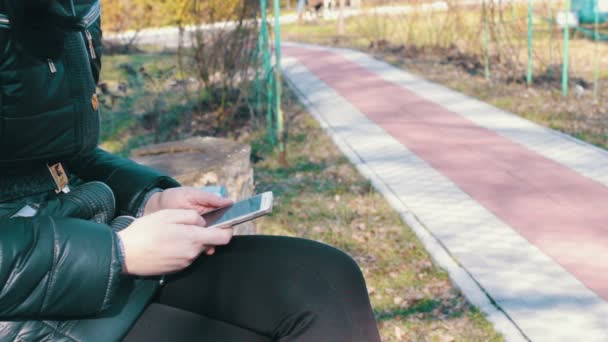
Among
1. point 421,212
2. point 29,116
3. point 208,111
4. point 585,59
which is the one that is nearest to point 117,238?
point 29,116

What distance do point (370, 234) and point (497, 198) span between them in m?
1.12

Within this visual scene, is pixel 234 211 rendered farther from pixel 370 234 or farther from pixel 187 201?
pixel 370 234

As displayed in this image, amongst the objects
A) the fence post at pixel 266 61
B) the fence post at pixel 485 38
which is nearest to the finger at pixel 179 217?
the fence post at pixel 266 61

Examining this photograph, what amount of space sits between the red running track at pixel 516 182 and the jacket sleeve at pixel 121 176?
2.47m

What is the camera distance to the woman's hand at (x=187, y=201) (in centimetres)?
213

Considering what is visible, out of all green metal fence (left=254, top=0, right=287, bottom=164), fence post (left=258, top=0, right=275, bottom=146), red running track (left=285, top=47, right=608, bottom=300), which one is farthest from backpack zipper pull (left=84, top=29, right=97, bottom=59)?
fence post (left=258, top=0, right=275, bottom=146)

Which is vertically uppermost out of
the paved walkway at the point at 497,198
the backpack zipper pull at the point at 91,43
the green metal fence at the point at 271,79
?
the backpack zipper pull at the point at 91,43

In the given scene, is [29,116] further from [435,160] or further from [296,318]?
[435,160]

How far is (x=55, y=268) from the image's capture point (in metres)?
1.55

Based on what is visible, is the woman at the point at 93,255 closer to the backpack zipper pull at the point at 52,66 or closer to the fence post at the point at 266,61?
the backpack zipper pull at the point at 52,66

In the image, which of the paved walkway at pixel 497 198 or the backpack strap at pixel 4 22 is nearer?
the backpack strap at pixel 4 22

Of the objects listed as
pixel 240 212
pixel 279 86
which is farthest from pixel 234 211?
pixel 279 86

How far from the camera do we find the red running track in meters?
4.49

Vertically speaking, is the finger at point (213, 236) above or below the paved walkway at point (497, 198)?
above
